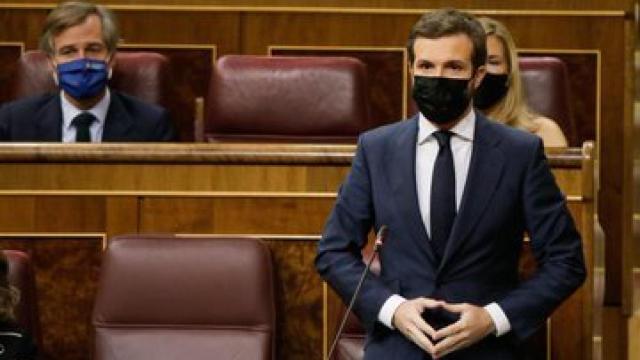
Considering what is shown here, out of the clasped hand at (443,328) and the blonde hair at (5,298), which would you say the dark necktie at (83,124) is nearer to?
the blonde hair at (5,298)

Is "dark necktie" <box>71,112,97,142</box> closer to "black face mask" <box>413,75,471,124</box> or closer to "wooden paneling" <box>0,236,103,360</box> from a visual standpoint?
"wooden paneling" <box>0,236,103,360</box>

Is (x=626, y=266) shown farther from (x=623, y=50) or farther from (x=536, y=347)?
(x=536, y=347)

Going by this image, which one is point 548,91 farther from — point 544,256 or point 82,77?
point 544,256

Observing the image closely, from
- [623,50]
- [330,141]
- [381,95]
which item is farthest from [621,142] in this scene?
[330,141]

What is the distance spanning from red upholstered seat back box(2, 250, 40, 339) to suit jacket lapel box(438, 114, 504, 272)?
392 millimetres

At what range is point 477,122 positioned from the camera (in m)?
1.19

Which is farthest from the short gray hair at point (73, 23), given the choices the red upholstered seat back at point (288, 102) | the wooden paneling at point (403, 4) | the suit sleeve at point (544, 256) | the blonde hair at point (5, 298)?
the suit sleeve at point (544, 256)

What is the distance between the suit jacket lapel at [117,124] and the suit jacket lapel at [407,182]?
62 cm

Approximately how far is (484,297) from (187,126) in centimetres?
95

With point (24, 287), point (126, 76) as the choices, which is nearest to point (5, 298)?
point (24, 287)

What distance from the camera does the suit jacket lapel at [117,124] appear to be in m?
1.73

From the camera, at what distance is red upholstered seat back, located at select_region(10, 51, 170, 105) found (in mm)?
1831

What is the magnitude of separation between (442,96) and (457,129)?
4 centimetres

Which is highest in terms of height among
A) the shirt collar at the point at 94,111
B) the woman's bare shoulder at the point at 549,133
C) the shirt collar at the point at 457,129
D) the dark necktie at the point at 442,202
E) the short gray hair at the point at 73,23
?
the short gray hair at the point at 73,23
